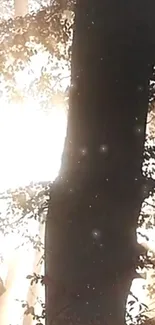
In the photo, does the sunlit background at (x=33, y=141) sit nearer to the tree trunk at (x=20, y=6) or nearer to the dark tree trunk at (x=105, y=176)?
the dark tree trunk at (x=105, y=176)

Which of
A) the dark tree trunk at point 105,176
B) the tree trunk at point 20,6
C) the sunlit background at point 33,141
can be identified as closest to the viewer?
the dark tree trunk at point 105,176

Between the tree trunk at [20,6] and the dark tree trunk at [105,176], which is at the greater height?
the tree trunk at [20,6]

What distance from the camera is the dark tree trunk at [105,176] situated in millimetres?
2246

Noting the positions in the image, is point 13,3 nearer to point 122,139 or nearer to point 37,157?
point 37,157

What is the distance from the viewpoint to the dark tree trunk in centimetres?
225

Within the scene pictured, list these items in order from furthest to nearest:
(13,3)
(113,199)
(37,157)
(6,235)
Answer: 1. (13,3)
2. (37,157)
3. (6,235)
4. (113,199)

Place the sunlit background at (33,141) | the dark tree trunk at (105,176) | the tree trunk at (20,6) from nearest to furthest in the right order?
1. the dark tree trunk at (105,176)
2. the sunlit background at (33,141)
3. the tree trunk at (20,6)

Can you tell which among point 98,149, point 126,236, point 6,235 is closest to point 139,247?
point 126,236

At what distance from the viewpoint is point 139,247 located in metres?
2.33

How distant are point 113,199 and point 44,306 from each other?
601mm

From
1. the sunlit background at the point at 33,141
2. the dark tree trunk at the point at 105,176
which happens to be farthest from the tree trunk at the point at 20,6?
the dark tree trunk at the point at 105,176

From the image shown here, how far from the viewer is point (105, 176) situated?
2256 mm

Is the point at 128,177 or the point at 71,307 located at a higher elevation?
the point at 128,177

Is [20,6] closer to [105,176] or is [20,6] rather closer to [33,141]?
[33,141]
